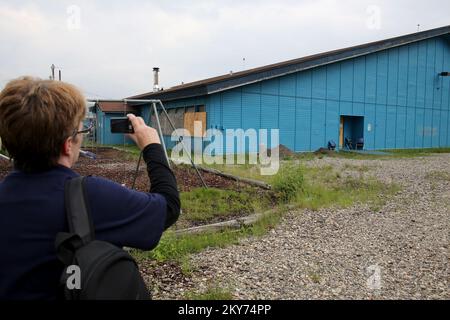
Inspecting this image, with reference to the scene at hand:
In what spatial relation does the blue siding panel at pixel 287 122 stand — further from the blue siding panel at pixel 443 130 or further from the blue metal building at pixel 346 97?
the blue siding panel at pixel 443 130

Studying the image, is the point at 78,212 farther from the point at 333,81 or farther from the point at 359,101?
the point at 359,101

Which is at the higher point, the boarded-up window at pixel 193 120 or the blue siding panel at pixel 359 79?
the blue siding panel at pixel 359 79

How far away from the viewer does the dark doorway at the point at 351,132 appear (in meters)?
23.7

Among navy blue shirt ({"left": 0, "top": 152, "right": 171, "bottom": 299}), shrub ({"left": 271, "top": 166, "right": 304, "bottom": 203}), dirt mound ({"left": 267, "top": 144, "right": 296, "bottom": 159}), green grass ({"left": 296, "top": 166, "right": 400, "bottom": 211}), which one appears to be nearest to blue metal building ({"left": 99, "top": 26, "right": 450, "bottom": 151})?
dirt mound ({"left": 267, "top": 144, "right": 296, "bottom": 159})

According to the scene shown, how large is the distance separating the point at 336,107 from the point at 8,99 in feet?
74.0

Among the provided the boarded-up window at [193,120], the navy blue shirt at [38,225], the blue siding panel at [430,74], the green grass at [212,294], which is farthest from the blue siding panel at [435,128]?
the navy blue shirt at [38,225]

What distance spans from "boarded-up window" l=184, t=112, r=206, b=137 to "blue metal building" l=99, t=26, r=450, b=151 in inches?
13.4

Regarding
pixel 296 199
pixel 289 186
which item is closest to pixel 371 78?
pixel 289 186

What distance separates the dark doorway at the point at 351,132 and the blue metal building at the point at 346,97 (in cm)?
6

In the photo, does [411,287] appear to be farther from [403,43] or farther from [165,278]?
[403,43]

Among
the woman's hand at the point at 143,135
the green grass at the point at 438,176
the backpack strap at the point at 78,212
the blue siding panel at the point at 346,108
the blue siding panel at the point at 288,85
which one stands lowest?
the green grass at the point at 438,176

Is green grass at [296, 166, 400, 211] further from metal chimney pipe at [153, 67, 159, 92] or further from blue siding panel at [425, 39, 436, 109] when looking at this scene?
metal chimney pipe at [153, 67, 159, 92]

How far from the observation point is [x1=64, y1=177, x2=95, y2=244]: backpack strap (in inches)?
47.4

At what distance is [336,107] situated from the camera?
22406 mm
